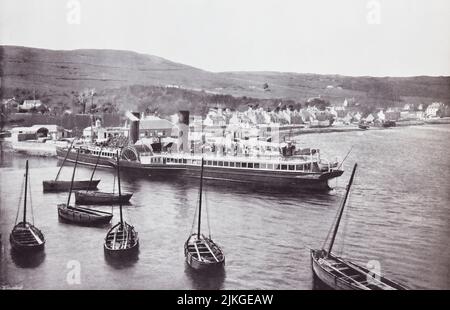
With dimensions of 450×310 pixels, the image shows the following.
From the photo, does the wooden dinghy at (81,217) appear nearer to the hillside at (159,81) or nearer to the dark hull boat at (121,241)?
the dark hull boat at (121,241)

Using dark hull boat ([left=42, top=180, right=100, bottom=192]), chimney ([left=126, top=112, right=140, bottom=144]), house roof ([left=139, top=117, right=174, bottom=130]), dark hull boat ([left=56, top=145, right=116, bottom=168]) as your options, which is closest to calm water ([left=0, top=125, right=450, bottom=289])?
dark hull boat ([left=42, top=180, right=100, bottom=192])

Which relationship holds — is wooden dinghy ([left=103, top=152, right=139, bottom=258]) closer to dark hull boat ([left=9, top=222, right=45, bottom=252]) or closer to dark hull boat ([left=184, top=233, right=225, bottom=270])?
dark hull boat ([left=184, top=233, right=225, bottom=270])

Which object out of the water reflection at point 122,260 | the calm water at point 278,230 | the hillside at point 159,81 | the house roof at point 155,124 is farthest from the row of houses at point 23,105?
the water reflection at point 122,260

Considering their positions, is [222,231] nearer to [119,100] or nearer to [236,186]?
[236,186]

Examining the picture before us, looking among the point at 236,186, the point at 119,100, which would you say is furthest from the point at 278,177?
the point at 119,100

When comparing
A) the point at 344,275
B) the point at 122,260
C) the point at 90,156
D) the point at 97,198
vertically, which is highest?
the point at 90,156

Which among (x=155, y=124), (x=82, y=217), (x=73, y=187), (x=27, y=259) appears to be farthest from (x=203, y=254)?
(x=155, y=124)

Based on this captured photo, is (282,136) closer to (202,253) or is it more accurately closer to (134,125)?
(134,125)
